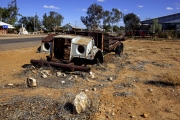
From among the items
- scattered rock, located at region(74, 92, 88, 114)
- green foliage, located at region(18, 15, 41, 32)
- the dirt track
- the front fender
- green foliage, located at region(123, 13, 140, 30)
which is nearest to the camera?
scattered rock, located at region(74, 92, 88, 114)

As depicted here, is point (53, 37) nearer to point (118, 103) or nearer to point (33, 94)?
point (33, 94)

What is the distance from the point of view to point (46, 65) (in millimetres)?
7484

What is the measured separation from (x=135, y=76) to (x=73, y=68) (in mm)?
2167

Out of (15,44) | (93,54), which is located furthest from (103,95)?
(15,44)

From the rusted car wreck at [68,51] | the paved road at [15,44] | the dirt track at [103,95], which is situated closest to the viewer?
the dirt track at [103,95]

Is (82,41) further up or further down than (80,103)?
further up

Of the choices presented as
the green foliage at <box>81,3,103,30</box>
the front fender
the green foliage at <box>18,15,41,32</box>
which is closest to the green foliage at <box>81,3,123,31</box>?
the green foliage at <box>81,3,103,30</box>

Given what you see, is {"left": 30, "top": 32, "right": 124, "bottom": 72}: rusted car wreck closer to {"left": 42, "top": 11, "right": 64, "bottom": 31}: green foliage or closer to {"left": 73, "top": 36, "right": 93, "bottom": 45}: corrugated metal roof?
{"left": 73, "top": 36, "right": 93, "bottom": 45}: corrugated metal roof

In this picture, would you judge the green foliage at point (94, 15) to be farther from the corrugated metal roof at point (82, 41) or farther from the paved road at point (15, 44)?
the corrugated metal roof at point (82, 41)

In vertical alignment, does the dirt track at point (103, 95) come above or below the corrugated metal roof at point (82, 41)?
below

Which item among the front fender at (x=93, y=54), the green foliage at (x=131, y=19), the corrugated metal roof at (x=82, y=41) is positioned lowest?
the front fender at (x=93, y=54)

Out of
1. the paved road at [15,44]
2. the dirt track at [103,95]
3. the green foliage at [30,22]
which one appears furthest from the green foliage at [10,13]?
the dirt track at [103,95]

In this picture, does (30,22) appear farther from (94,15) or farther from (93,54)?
(93,54)

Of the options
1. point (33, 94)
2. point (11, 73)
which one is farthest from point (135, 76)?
point (11, 73)
